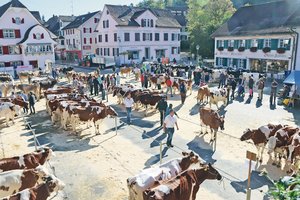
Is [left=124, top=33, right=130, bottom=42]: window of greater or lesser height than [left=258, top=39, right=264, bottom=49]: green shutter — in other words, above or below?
above

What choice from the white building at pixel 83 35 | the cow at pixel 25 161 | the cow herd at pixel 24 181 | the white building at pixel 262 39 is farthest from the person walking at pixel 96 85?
the white building at pixel 83 35

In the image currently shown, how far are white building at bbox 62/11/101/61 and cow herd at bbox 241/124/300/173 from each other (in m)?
48.5

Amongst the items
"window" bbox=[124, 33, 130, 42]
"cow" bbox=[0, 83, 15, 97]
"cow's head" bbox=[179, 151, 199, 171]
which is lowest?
"cow's head" bbox=[179, 151, 199, 171]

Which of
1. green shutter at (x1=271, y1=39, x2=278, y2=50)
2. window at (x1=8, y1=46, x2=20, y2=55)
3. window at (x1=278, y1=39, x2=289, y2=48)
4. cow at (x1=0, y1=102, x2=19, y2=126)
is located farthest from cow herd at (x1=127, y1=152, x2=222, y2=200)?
window at (x1=8, y1=46, x2=20, y2=55)

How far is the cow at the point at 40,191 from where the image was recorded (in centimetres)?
713

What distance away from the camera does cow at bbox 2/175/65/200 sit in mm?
7133

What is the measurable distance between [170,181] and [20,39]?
132 ft

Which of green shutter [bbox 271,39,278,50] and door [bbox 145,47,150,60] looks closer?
green shutter [bbox 271,39,278,50]

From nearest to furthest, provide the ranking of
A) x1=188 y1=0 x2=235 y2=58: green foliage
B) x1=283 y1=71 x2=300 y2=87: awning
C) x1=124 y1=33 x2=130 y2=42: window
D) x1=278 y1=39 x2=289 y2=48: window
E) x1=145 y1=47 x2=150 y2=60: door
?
1. x1=283 y1=71 x2=300 y2=87: awning
2. x1=278 y1=39 x2=289 y2=48: window
3. x1=124 y1=33 x2=130 y2=42: window
4. x1=188 y1=0 x2=235 y2=58: green foliage
5. x1=145 y1=47 x2=150 y2=60: door

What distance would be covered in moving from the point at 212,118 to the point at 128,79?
20.2m

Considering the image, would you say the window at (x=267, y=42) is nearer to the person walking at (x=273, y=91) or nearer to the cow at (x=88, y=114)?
the person walking at (x=273, y=91)

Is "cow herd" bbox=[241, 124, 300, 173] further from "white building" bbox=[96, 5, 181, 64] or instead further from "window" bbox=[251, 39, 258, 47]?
"white building" bbox=[96, 5, 181, 64]

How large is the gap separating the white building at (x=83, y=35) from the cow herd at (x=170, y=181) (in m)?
50.5

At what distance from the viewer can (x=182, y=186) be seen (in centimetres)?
748
